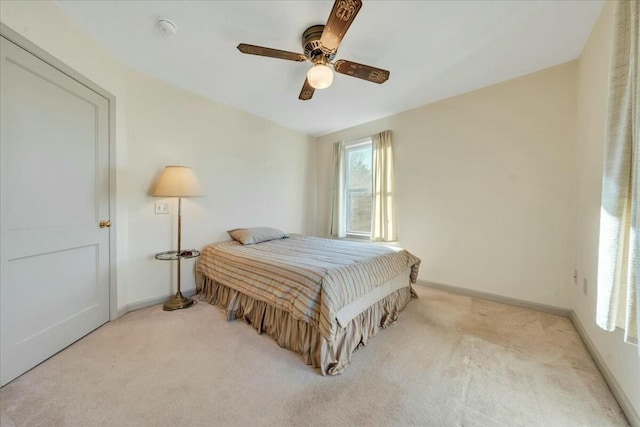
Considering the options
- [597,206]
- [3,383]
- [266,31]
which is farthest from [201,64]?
[597,206]

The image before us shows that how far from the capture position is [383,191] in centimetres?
350

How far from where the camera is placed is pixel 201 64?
2.29 m

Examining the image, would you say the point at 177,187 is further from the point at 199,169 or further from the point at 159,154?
the point at 199,169

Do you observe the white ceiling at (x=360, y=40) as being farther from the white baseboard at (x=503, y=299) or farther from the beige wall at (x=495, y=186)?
the white baseboard at (x=503, y=299)

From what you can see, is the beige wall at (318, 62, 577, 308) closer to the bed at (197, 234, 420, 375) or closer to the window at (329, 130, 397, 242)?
the window at (329, 130, 397, 242)

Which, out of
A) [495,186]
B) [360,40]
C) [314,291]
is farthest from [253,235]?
[495,186]

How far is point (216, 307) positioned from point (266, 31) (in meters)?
2.65

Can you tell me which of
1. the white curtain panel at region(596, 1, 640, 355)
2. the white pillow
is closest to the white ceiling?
the white curtain panel at region(596, 1, 640, 355)

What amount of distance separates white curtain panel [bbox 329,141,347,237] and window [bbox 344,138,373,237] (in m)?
0.09

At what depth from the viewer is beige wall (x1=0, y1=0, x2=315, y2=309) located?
5.85 ft

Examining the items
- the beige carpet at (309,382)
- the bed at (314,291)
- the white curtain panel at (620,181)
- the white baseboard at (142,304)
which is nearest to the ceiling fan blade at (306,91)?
the bed at (314,291)

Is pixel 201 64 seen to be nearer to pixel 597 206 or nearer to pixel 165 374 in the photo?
pixel 165 374

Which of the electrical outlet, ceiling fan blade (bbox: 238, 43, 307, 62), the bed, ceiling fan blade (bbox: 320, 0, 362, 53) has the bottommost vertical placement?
the bed

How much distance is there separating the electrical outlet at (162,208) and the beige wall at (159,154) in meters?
0.06
